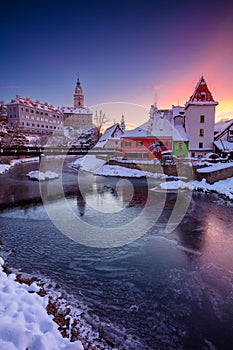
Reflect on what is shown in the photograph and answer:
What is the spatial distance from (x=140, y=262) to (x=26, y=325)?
14.7 ft

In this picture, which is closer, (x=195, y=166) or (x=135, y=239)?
(x=135, y=239)

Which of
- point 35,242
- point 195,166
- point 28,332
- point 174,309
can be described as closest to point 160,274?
point 174,309

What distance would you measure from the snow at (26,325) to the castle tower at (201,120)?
27608mm

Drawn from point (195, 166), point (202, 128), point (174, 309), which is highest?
point (202, 128)

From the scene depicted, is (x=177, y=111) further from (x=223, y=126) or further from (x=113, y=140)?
(x=113, y=140)

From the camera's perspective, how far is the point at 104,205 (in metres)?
14.6

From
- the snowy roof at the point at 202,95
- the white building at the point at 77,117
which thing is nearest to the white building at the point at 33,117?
the white building at the point at 77,117

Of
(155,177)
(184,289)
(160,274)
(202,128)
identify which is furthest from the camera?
(202,128)

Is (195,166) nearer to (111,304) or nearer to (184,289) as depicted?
(184,289)

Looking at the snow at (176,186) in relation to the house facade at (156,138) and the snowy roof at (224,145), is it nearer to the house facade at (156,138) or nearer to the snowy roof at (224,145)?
the snowy roof at (224,145)

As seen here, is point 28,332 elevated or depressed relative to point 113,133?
depressed

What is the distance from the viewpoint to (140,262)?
733 cm

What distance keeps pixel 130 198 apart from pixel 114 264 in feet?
31.7

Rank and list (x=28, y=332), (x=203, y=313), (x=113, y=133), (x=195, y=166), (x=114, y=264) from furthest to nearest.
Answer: (x=113, y=133)
(x=195, y=166)
(x=114, y=264)
(x=203, y=313)
(x=28, y=332)
